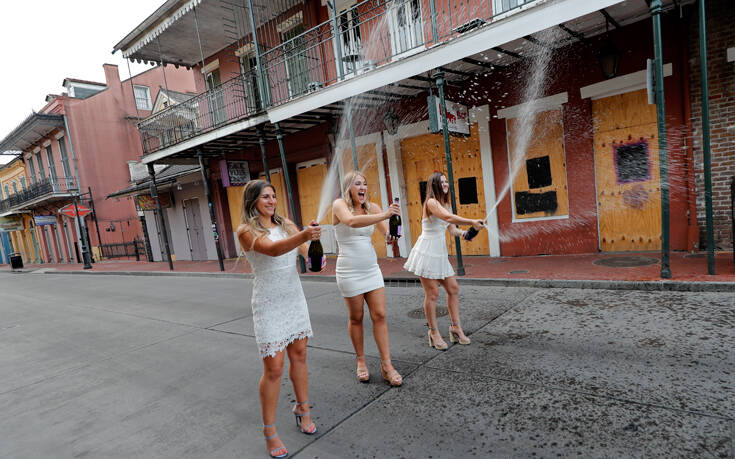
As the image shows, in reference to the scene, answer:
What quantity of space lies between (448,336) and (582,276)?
2.99 meters

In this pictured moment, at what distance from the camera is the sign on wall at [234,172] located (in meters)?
13.0

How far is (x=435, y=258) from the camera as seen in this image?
4.24 metres

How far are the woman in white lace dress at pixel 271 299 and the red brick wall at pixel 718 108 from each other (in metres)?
7.39

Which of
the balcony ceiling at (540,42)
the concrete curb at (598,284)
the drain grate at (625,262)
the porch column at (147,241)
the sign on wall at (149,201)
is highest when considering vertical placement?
the balcony ceiling at (540,42)

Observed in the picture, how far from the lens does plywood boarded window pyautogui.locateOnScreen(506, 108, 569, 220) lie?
8.27 m

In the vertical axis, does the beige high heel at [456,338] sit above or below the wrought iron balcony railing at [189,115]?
below

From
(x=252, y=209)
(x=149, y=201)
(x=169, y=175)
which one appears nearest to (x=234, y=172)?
(x=169, y=175)

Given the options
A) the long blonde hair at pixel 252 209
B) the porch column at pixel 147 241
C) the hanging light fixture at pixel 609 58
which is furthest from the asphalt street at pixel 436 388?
the porch column at pixel 147 241

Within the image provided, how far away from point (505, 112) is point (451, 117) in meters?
1.52

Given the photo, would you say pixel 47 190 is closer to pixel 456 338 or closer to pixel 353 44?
pixel 353 44

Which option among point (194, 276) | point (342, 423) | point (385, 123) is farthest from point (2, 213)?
point (342, 423)

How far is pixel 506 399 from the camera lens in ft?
10.4

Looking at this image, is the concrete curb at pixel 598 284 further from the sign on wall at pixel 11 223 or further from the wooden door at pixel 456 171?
the sign on wall at pixel 11 223

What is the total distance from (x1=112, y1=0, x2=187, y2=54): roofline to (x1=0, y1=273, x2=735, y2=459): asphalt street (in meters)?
9.35
